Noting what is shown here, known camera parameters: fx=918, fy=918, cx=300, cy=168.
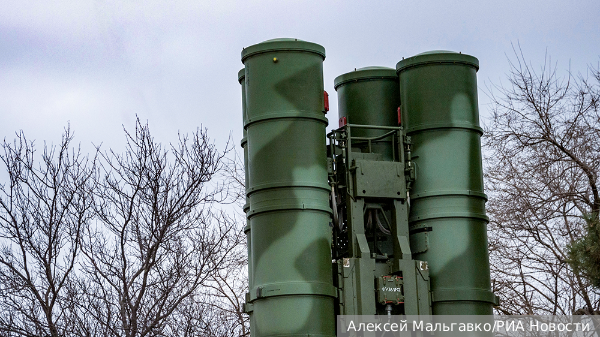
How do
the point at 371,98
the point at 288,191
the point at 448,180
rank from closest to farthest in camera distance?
the point at 288,191 → the point at 448,180 → the point at 371,98

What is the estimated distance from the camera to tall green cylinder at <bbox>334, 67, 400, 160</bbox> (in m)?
10.9

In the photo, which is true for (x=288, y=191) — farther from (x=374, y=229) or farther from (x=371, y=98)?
(x=371, y=98)

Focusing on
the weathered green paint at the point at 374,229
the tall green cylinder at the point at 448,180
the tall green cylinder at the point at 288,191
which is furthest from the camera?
the tall green cylinder at the point at 448,180

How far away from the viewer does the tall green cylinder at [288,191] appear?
916 cm

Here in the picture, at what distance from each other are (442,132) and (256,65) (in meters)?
2.20

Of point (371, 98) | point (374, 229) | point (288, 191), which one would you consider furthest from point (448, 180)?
point (288, 191)

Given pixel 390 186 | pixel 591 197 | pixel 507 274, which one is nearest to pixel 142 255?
pixel 390 186

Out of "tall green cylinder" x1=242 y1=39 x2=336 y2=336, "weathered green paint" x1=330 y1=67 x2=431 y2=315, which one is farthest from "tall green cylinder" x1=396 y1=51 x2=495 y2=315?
"tall green cylinder" x1=242 y1=39 x2=336 y2=336

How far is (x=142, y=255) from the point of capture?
10.8 meters

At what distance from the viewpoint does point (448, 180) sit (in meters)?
10.1

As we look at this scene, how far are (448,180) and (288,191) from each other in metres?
1.88

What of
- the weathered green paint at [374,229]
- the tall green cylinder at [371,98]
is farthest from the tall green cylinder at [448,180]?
the tall green cylinder at [371,98]

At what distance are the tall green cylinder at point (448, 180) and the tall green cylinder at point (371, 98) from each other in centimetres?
40

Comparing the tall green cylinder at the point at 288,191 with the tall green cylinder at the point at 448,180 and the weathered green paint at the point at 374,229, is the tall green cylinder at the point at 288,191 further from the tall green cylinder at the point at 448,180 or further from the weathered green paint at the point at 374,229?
the tall green cylinder at the point at 448,180
